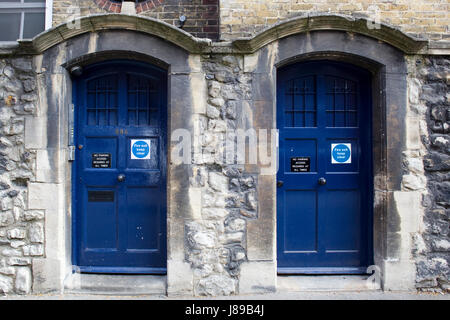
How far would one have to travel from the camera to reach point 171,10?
4.62m

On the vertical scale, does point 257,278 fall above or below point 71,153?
below

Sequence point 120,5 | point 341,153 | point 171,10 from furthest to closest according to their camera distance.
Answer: point 120,5, point 171,10, point 341,153

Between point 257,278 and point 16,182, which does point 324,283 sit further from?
point 16,182

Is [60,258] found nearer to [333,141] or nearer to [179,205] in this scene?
[179,205]

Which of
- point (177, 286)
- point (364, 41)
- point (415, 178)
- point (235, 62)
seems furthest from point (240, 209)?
point (364, 41)

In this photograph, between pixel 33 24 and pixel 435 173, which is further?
pixel 33 24

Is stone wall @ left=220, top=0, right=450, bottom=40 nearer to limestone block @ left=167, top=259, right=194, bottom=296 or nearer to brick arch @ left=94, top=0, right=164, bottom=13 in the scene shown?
brick arch @ left=94, top=0, right=164, bottom=13

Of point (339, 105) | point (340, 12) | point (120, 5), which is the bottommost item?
point (339, 105)

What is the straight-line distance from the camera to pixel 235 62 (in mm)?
3900

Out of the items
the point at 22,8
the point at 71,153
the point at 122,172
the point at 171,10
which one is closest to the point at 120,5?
the point at 171,10

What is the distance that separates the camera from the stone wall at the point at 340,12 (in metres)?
4.16

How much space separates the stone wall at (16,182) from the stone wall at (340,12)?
8.27ft

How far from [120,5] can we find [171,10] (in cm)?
77

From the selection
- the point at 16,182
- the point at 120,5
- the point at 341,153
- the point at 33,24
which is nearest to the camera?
the point at 16,182
